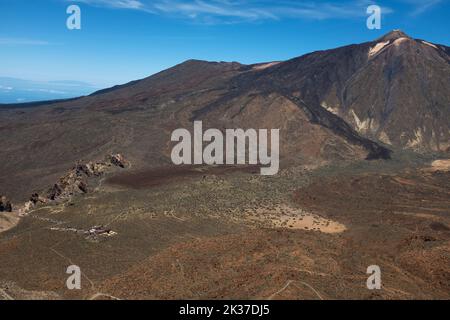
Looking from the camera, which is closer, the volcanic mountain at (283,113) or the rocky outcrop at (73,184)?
the rocky outcrop at (73,184)

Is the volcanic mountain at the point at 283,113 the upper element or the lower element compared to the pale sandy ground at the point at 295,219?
upper

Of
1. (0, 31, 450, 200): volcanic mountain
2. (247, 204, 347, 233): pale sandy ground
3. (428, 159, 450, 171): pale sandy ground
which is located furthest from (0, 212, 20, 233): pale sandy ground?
(428, 159, 450, 171): pale sandy ground

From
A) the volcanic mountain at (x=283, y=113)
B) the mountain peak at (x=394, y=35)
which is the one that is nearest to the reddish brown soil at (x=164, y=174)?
the volcanic mountain at (x=283, y=113)

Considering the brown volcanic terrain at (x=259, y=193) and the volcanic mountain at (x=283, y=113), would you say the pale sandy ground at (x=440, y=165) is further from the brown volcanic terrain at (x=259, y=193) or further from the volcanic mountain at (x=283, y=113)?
the volcanic mountain at (x=283, y=113)

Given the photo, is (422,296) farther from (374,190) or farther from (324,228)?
(374,190)

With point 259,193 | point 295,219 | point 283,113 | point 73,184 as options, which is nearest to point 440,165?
point 283,113

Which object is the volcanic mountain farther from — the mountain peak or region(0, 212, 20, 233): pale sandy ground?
region(0, 212, 20, 233): pale sandy ground
